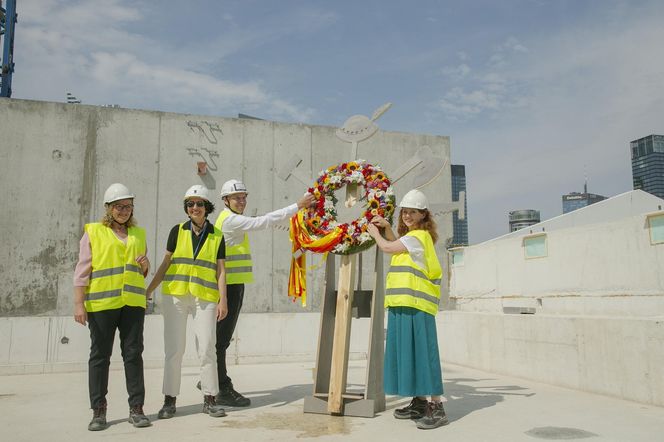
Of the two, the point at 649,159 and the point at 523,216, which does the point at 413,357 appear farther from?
the point at 649,159

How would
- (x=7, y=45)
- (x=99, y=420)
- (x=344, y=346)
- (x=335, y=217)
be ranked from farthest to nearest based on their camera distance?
(x=7, y=45), (x=335, y=217), (x=344, y=346), (x=99, y=420)

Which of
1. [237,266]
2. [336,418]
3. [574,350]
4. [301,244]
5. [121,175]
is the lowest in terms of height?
[336,418]

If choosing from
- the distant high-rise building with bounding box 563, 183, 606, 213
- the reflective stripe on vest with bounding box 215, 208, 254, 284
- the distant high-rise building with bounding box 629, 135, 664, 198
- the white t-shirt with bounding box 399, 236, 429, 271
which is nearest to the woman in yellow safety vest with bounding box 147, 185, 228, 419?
the reflective stripe on vest with bounding box 215, 208, 254, 284

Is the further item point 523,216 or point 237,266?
point 523,216

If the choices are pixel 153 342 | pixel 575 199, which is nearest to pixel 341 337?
pixel 153 342

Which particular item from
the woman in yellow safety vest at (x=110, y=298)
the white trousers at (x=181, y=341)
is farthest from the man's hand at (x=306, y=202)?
the woman in yellow safety vest at (x=110, y=298)

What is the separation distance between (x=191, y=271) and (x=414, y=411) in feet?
6.48

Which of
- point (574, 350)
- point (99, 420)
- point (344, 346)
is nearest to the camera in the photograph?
point (99, 420)

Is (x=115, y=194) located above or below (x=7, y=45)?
below

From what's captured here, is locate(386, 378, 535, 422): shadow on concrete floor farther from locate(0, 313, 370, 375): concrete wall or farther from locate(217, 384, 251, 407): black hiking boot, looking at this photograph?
locate(0, 313, 370, 375): concrete wall

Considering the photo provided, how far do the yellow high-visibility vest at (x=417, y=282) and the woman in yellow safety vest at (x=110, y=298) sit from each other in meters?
1.87

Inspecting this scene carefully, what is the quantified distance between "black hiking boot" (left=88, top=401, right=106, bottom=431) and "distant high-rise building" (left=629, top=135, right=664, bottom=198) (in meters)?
152

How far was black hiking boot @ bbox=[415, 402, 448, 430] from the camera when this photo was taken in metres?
3.65

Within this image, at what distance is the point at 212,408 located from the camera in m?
4.04
